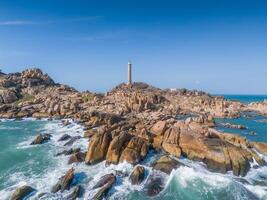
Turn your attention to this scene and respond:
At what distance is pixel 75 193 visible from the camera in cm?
3116

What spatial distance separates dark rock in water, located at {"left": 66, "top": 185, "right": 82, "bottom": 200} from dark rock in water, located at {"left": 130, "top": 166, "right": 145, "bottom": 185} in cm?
671

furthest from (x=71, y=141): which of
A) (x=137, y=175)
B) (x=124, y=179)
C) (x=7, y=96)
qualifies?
(x=7, y=96)

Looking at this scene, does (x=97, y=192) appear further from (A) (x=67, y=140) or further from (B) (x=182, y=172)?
(A) (x=67, y=140)

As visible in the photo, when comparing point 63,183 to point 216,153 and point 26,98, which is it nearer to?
point 216,153

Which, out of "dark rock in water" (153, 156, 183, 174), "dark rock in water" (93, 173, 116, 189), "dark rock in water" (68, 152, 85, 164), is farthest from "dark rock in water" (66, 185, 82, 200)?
"dark rock in water" (153, 156, 183, 174)

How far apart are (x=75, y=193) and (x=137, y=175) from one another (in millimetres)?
8092

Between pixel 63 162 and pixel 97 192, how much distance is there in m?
13.2

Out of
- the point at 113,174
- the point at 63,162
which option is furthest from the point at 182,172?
the point at 63,162

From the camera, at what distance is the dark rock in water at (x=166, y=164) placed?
37219 mm

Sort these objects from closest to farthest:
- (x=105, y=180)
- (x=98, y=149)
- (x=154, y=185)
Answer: (x=154, y=185) < (x=105, y=180) < (x=98, y=149)

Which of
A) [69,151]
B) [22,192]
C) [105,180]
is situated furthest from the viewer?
[69,151]

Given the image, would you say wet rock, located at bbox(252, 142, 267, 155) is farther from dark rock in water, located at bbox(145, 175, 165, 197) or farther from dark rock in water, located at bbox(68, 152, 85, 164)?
dark rock in water, located at bbox(68, 152, 85, 164)

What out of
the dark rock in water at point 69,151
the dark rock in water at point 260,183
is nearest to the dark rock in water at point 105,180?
the dark rock in water at point 69,151

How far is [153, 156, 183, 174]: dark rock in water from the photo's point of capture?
37.2 m
